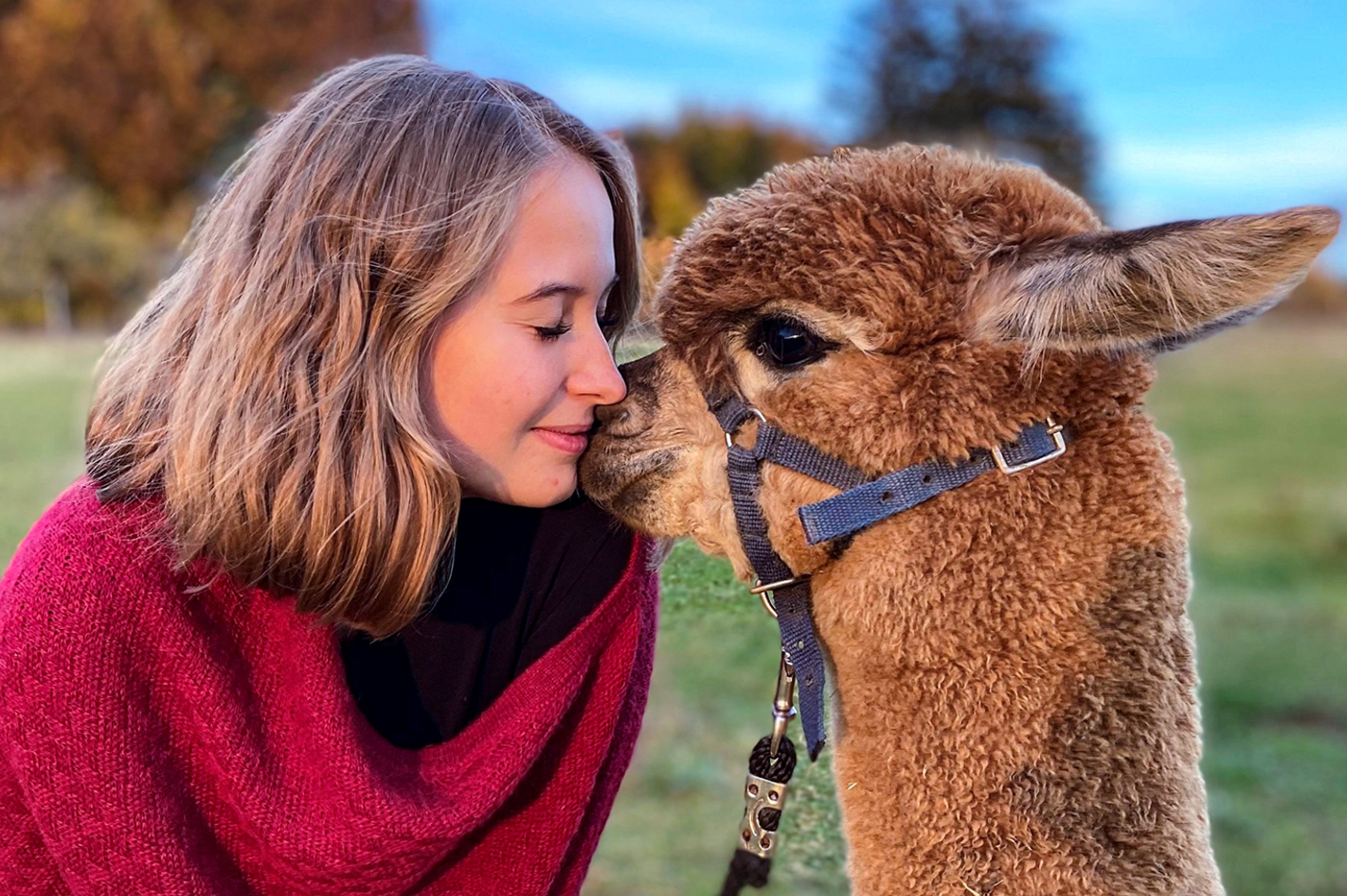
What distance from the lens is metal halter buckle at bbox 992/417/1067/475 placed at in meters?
1.54

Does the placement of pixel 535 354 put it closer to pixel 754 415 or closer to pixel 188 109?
pixel 754 415

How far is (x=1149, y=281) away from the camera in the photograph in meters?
1.43

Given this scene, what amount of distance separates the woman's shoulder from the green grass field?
3.87ft

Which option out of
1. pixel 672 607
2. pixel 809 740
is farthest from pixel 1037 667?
pixel 672 607

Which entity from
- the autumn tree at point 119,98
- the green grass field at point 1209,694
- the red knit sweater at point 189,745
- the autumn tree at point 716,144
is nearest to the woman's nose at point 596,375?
the red knit sweater at point 189,745

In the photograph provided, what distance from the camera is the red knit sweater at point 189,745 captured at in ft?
5.04

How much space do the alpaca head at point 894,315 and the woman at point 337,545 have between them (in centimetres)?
16

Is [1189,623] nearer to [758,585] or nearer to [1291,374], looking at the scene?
[758,585]

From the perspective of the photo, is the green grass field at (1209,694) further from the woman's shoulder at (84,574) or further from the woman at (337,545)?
the woman's shoulder at (84,574)

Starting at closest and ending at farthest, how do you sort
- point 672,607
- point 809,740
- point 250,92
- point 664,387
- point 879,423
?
point 879,423 < point 809,740 < point 664,387 < point 672,607 < point 250,92

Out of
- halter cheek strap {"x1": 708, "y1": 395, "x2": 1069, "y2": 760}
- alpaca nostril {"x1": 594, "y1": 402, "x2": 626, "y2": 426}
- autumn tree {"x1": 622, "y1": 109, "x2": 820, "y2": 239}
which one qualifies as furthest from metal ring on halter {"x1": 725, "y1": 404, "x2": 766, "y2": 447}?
autumn tree {"x1": 622, "y1": 109, "x2": 820, "y2": 239}

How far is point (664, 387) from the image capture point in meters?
1.87

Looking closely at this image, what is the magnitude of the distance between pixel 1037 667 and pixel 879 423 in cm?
40

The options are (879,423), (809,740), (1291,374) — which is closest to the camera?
(879,423)
